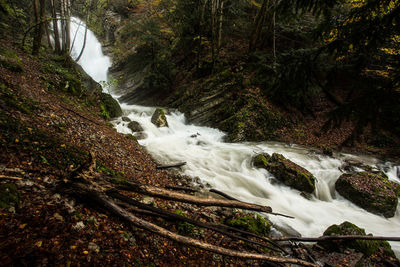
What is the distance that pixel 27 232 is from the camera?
1833 mm

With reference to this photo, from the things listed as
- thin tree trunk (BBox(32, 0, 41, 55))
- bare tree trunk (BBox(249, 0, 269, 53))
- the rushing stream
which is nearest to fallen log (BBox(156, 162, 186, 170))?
the rushing stream

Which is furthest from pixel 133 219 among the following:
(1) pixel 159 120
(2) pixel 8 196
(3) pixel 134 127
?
(1) pixel 159 120

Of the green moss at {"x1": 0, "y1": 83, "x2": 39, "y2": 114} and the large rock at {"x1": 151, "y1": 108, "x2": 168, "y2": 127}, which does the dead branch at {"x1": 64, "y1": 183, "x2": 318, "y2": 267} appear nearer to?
the green moss at {"x1": 0, "y1": 83, "x2": 39, "y2": 114}

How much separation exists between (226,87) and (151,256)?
11.8 meters

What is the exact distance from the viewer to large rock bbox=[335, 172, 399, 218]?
6207 mm

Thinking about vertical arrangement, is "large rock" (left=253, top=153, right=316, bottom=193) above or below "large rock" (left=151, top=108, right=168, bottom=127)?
below

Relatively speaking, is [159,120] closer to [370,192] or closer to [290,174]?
[290,174]

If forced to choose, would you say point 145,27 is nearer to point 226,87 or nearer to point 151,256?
point 226,87

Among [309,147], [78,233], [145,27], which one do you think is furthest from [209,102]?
[78,233]

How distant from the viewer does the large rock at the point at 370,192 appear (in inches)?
244

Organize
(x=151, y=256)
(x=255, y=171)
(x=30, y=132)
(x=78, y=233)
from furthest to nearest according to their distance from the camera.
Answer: (x=255, y=171)
(x=30, y=132)
(x=151, y=256)
(x=78, y=233)

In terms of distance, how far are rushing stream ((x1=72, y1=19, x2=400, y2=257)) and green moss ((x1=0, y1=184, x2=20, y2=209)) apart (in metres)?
4.94

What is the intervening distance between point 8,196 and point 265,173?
737cm

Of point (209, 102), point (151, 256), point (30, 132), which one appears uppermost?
point (209, 102)
